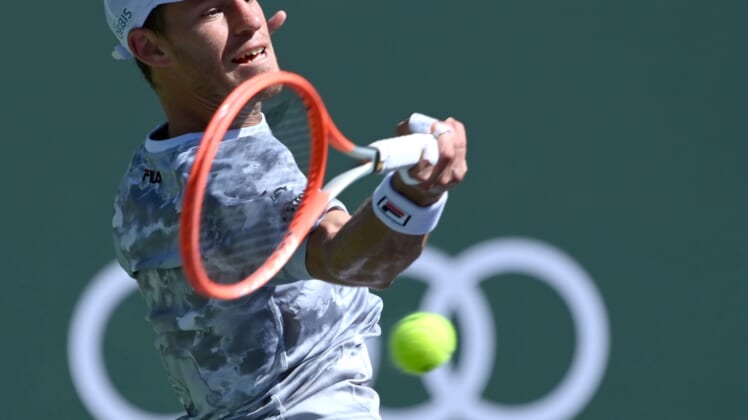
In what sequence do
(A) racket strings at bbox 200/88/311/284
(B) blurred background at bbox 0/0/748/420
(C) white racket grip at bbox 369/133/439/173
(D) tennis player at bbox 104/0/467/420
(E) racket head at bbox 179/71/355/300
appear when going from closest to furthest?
(E) racket head at bbox 179/71/355/300, (C) white racket grip at bbox 369/133/439/173, (A) racket strings at bbox 200/88/311/284, (D) tennis player at bbox 104/0/467/420, (B) blurred background at bbox 0/0/748/420

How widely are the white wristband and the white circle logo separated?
13.0ft

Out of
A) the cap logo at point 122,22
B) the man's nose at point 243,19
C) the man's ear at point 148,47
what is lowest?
the man's ear at point 148,47

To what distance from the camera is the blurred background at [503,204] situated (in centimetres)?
708

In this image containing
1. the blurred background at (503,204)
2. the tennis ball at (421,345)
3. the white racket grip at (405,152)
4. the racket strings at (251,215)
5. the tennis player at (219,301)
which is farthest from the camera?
the blurred background at (503,204)

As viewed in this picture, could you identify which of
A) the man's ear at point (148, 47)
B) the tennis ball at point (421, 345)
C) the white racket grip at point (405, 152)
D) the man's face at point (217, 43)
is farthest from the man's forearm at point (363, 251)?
the tennis ball at point (421, 345)

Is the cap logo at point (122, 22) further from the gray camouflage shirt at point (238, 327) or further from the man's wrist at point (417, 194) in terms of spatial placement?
the man's wrist at point (417, 194)

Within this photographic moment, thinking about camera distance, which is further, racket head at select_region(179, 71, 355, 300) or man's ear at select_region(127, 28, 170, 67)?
man's ear at select_region(127, 28, 170, 67)

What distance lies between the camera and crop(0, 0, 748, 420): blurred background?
7.08 metres

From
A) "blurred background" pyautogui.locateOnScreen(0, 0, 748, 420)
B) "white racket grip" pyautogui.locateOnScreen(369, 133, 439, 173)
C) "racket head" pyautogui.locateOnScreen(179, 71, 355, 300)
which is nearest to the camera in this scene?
"racket head" pyautogui.locateOnScreen(179, 71, 355, 300)

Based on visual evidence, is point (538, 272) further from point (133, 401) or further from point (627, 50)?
point (133, 401)

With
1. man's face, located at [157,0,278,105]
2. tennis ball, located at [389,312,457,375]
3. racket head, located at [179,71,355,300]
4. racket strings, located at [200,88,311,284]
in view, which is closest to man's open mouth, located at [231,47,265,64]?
man's face, located at [157,0,278,105]

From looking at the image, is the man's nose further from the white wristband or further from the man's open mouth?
the white wristband

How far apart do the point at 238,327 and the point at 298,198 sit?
0.44 metres

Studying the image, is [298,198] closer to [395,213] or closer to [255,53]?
[395,213]
